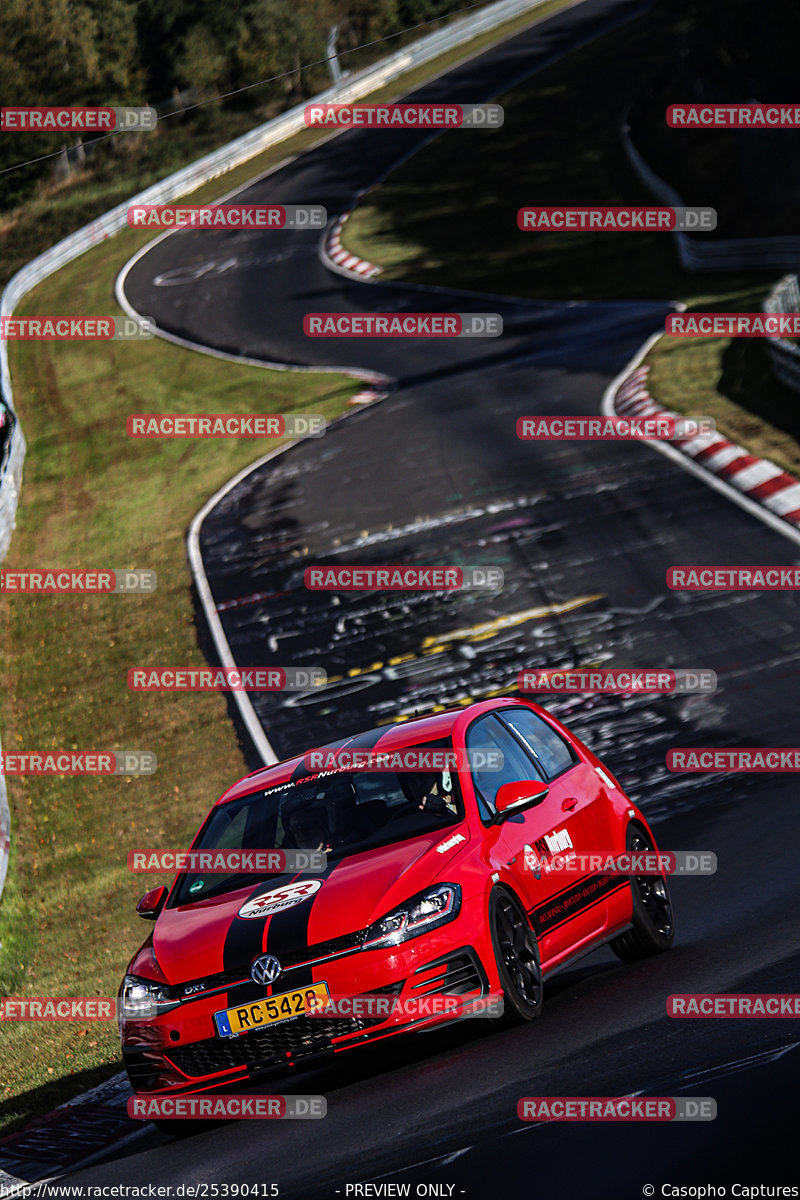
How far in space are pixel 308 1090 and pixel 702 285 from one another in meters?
27.0

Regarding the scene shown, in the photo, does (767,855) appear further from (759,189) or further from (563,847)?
(759,189)

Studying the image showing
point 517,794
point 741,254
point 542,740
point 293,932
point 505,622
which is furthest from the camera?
point 741,254

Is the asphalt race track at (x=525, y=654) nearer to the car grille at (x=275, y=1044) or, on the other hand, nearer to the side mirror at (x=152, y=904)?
the car grille at (x=275, y=1044)

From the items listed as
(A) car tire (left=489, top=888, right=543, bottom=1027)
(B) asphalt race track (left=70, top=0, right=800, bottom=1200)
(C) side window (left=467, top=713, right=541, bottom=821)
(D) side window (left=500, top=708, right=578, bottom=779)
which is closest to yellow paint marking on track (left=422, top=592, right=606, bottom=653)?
(B) asphalt race track (left=70, top=0, right=800, bottom=1200)

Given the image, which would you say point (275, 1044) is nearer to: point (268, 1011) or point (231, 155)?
point (268, 1011)

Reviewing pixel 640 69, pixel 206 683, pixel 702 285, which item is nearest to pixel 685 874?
pixel 206 683

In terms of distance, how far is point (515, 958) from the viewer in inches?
276

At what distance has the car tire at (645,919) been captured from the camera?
843cm

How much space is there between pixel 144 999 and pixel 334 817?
4.04 feet

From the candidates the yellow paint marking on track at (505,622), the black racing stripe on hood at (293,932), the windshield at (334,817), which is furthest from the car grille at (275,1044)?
the yellow paint marking on track at (505,622)

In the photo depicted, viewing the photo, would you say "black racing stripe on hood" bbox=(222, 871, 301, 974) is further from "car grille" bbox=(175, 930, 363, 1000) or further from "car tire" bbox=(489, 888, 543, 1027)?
"car tire" bbox=(489, 888, 543, 1027)

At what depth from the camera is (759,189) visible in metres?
38.8

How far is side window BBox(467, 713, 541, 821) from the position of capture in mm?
Result: 7621

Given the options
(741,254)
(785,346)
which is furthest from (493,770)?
(741,254)
